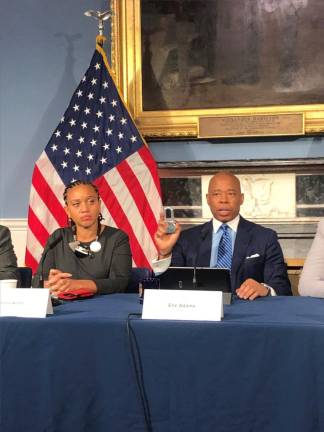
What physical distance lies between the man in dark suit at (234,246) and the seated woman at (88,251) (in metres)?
0.31

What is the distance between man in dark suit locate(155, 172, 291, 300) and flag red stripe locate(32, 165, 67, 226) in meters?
1.44

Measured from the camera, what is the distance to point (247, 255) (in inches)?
135

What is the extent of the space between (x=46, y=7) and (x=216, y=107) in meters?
1.70

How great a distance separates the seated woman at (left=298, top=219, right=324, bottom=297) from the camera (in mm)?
2908

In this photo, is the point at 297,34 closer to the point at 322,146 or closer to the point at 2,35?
the point at 322,146

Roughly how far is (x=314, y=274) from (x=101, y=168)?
2306 millimetres

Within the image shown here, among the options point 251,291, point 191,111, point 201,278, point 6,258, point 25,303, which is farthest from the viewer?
point 191,111

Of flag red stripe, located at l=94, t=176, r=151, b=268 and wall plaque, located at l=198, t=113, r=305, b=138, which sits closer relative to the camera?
flag red stripe, located at l=94, t=176, r=151, b=268

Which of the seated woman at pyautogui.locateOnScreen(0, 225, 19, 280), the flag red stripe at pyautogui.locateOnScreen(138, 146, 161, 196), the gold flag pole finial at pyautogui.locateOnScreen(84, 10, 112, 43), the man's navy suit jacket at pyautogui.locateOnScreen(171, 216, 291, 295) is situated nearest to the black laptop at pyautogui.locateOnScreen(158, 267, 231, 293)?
the man's navy suit jacket at pyautogui.locateOnScreen(171, 216, 291, 295)

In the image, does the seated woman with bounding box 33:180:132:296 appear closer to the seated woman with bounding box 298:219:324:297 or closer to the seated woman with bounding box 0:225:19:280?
the seated woman with bounding box 0:225:19:280

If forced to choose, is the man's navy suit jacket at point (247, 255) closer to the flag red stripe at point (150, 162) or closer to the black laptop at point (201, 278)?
the black laptop at point (201, 278)

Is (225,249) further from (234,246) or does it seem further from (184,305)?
(184,305)

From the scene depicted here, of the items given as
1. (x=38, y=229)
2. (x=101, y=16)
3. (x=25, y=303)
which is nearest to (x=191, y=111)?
(x=101, y=16)

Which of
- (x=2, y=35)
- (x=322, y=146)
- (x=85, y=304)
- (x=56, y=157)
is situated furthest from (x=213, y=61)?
(x=85, y=304)
